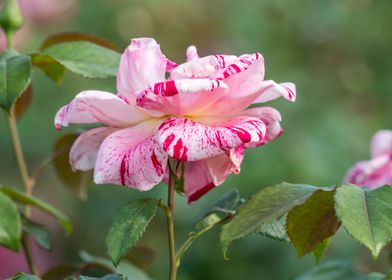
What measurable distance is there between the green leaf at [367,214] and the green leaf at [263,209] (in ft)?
0.10

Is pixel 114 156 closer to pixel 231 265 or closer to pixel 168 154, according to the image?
pixel 168 154

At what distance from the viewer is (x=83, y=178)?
1143 mm

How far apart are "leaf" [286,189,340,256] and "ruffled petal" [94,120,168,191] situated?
110mm

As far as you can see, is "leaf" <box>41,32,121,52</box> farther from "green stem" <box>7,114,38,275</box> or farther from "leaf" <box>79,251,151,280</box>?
"leaf" <box>79,251,151,280</box>

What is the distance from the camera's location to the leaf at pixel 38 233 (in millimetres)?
1000

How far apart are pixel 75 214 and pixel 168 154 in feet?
6.63

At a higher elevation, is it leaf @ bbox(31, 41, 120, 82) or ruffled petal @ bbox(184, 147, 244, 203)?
leaf @ bbox(31, 41, 120, 82)

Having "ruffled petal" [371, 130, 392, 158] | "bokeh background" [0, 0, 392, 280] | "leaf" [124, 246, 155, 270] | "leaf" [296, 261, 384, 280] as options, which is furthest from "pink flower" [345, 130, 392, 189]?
"bokeh background" [0, 0, 392, 280]

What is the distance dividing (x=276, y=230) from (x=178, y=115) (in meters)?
0.12

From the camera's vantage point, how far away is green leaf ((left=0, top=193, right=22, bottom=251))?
35.4 inches

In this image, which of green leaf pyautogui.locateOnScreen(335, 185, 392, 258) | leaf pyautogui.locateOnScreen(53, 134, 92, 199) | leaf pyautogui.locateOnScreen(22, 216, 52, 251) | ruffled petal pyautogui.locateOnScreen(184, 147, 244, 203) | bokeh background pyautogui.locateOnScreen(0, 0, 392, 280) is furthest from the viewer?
bokeh background pyautogui.locateOnScreen(0, 0, 392, 280)

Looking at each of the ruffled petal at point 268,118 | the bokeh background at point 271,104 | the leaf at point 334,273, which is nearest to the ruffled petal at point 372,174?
the leaf at point 334,273

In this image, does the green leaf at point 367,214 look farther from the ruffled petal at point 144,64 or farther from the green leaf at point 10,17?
the green leaf at point 10,17

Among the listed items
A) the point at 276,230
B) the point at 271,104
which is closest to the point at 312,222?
the point at 276,230
